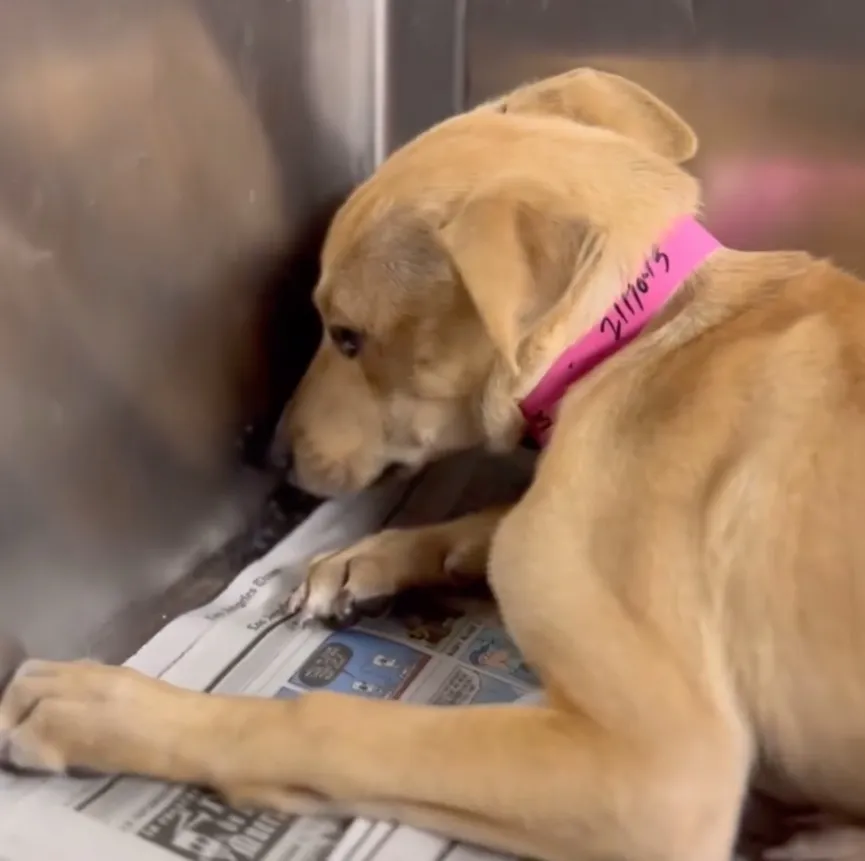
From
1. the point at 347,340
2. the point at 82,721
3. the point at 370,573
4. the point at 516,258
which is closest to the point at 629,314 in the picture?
the point at 516,258

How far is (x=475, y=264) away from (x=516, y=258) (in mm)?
36

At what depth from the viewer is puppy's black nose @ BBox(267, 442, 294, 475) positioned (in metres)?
1.45

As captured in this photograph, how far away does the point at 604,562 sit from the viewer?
1106 millimetres

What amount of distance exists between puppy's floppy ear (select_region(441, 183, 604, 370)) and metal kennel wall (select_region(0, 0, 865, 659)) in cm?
38

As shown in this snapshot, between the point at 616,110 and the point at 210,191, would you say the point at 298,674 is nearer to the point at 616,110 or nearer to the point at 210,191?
the point at 210,191

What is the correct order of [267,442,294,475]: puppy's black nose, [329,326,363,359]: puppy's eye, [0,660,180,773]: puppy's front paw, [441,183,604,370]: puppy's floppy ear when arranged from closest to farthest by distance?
[441,183,604,370]: puppy's floppy ear → [0,660,180,773]: puppy's front paw → [329,326,363,359]: puppy's eye → [267,442,294,475]: puppy's black nose

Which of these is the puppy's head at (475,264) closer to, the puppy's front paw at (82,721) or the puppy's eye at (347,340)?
the puppy's eye at (347,340)

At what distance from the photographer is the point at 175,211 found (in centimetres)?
133

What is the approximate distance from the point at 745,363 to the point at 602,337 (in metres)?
0.14

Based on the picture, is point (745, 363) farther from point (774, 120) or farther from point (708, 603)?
point (774, 120)

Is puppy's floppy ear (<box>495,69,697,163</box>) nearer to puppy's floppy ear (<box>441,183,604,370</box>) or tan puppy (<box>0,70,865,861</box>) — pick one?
tan puppy (<box>0,70,865,861</box>)

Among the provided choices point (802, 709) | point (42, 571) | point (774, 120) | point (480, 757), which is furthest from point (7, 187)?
point (774, 120)

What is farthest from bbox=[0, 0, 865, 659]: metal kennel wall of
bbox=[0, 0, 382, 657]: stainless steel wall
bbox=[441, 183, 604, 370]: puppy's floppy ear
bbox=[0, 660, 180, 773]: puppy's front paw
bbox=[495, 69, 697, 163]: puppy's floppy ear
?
bbox=[441, 183, 604, 370]: puppy's floppy ear

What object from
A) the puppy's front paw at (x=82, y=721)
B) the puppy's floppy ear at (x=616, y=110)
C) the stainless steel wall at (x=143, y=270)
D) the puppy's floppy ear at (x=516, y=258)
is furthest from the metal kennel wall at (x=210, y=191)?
the puppy's floppy ear at (x=516, y=258)
